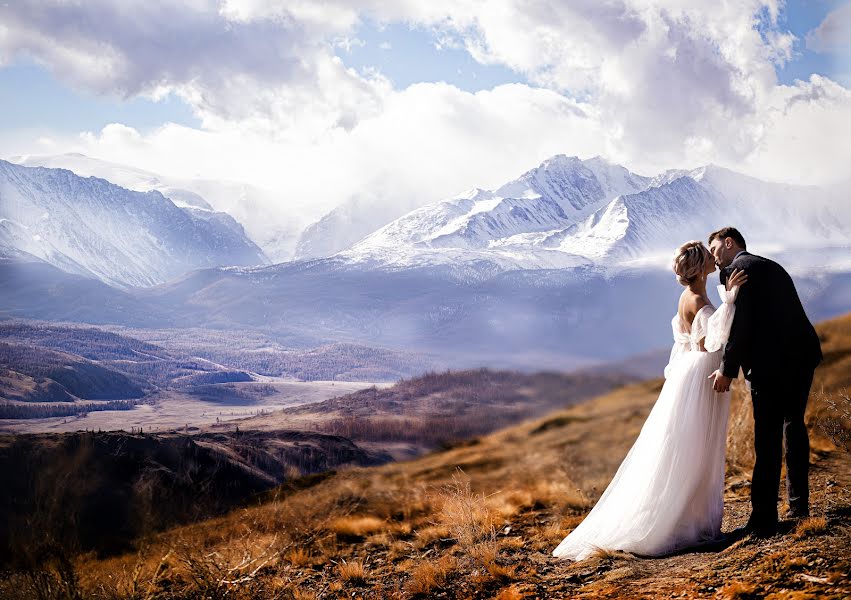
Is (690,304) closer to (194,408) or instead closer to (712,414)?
(712,414)

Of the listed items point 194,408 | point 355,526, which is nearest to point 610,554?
point 355,526

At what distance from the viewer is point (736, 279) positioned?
4832mm

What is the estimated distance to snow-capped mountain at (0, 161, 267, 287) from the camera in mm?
28641

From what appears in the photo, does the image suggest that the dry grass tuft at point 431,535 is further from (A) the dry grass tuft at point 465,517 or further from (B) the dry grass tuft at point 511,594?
(B) the dry grass tuft at point 511,594

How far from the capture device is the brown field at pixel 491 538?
4500 mm

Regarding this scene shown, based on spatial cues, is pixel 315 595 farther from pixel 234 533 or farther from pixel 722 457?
pixel 722 457

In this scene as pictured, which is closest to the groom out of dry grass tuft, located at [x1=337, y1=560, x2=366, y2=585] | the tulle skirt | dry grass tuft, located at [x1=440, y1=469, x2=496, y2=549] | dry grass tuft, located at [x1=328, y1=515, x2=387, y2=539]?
the tulle skirt

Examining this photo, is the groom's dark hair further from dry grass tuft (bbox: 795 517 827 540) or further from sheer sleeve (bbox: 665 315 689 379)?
dry grass tuft (bbox: 795 517 827 540)

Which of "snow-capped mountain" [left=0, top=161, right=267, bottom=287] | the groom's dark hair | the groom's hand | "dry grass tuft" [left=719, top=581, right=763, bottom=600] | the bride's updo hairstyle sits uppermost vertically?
"snow-capped mountain" [left=0, top=161, right=267, bottom=287]

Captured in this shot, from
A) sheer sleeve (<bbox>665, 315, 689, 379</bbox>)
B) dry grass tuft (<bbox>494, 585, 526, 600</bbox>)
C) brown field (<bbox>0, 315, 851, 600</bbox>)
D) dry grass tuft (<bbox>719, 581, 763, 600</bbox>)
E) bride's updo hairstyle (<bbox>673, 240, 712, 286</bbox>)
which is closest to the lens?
dry grass tuft (<bbox>719, 581, 763, 600</bbox>)

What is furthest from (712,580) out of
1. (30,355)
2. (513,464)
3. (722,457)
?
(30,355)

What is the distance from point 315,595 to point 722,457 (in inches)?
174

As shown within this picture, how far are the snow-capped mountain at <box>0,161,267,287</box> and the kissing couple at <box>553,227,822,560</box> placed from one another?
29.8 meters

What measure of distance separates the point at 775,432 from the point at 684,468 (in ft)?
2.81
